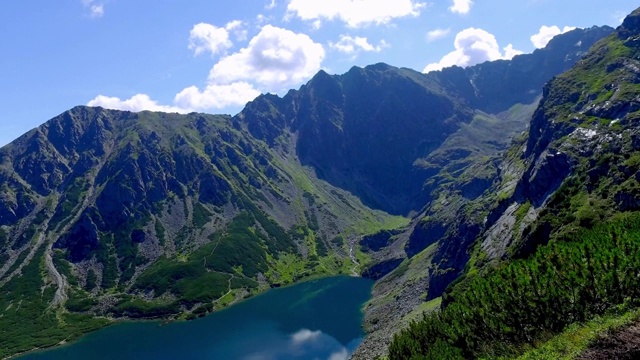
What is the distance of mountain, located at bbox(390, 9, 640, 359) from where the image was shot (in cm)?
5081

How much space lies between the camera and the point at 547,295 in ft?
178

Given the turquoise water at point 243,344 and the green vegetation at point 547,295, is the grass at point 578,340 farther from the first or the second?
the turquoise water at point 243,344

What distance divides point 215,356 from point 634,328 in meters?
152

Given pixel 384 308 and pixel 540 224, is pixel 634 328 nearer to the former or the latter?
pixel 540 224

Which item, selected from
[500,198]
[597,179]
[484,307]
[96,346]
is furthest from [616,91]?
[96,346]

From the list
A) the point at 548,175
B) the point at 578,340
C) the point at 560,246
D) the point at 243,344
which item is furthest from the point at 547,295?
the point at 243,344

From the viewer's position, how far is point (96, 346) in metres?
192

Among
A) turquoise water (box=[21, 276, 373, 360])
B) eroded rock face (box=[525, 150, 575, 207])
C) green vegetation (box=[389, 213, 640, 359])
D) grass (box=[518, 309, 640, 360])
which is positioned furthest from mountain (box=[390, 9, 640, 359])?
turquoise water (box=[21, 276, 373, 360])

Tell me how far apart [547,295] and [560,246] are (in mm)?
12283

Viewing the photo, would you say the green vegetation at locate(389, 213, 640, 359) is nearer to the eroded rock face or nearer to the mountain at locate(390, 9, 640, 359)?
the mountain at locate(390, 9, 640, 359)

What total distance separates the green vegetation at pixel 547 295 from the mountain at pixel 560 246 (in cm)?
12

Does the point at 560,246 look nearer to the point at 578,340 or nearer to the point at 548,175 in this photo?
the point at 578,340

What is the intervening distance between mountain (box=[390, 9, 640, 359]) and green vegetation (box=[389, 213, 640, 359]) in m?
0.12

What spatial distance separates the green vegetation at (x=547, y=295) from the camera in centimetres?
4844
